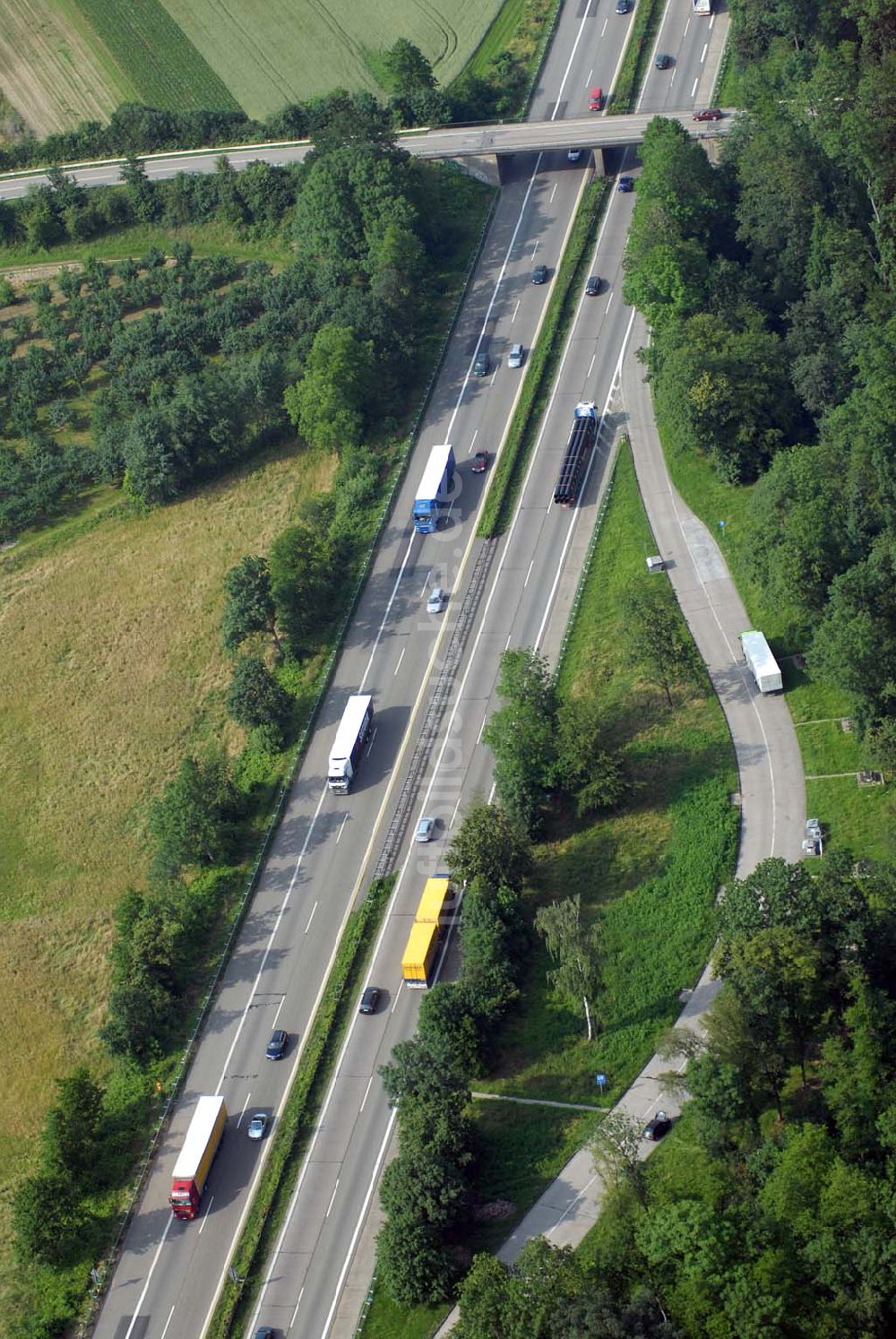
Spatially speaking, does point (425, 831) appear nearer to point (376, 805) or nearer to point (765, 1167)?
point (376, 805)

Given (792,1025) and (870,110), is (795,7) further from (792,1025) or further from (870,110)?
(792,1025)

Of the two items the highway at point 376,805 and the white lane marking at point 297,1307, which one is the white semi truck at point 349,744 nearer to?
the highway at point 376,805

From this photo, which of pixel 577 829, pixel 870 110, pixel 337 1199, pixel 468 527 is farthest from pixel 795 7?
pixel 337 1199

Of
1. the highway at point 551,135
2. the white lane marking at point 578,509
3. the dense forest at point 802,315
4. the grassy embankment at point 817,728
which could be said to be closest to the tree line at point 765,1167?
the grassy embankment at point 817,728

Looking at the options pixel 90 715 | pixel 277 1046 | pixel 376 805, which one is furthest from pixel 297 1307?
pixel 90 715

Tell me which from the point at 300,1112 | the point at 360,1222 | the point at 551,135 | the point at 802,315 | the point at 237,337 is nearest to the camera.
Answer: the point at 360,1222

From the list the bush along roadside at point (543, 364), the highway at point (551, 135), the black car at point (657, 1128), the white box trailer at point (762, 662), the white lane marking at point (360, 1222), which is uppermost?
the highway at point (551, 135)

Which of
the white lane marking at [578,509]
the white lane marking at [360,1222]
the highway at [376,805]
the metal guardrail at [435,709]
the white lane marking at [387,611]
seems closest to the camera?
the white lane marking at [360,1222]

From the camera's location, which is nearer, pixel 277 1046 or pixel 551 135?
pixel 277 1046
